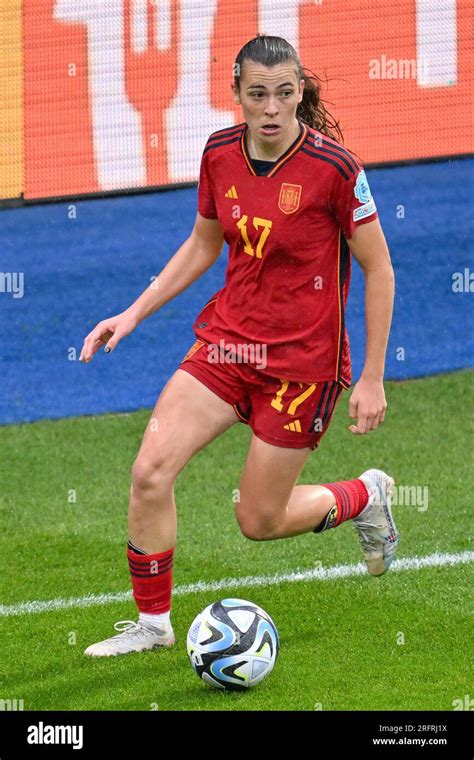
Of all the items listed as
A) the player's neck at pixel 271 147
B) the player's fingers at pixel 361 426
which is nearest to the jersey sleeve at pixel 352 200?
the player's neck at pixel 271 147

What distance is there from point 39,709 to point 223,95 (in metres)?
5.61

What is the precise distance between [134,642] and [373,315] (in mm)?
1636

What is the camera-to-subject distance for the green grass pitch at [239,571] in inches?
197

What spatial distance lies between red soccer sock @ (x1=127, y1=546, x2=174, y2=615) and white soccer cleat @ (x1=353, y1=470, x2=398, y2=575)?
1014mm

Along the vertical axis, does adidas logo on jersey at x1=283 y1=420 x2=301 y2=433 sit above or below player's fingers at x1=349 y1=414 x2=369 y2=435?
below

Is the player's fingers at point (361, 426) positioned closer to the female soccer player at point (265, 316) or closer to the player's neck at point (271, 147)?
the female soccer player at point (265, 316)

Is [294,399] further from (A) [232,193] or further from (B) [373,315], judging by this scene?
(A) [232,193]

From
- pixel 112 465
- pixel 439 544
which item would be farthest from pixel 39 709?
pixel 112 465

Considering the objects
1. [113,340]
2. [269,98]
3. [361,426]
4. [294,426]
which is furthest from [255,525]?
[269,98]

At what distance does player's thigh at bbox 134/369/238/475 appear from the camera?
5.11 metres

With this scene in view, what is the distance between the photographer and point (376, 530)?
19.7ft

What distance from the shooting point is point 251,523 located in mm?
5406

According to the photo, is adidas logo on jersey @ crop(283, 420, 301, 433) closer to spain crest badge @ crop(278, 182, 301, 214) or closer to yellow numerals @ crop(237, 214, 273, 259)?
yellow numerals @ crop(237, 214, 273, 259)

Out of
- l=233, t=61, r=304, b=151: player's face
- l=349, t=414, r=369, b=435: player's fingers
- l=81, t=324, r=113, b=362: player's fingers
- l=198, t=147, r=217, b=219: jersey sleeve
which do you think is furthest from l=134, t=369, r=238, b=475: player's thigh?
l=233, t=61, r=304, b=151: player's face
